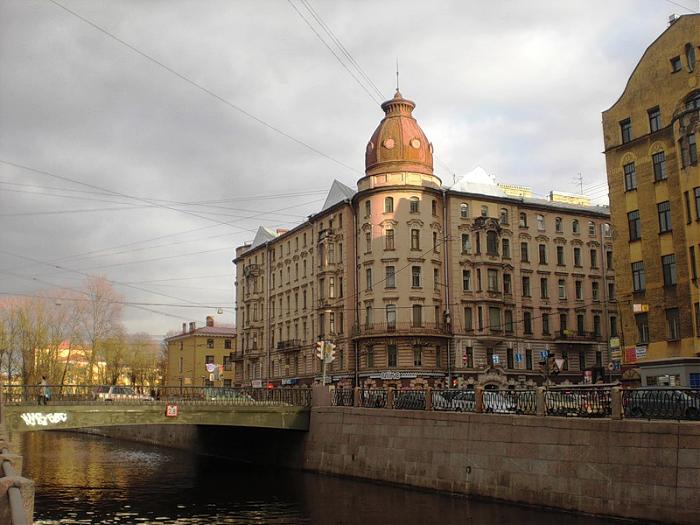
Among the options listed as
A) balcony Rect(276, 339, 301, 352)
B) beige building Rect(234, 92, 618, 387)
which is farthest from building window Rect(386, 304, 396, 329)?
balcony Rect(276, 339, 301, 352)

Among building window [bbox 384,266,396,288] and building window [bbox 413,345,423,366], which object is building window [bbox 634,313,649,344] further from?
building window [bbox 384,266,396,288]

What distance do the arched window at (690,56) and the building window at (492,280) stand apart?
1149 inches

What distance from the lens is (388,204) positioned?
199 feet

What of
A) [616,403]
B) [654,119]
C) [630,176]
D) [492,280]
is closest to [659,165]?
[630,176]

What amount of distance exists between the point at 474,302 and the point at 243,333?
3162cm

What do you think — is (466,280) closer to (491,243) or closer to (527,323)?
(491,243)

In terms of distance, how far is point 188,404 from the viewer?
3844cm

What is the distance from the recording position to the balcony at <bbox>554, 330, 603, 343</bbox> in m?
66.8

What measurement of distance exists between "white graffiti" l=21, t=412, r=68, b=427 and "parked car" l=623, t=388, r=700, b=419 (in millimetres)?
25127

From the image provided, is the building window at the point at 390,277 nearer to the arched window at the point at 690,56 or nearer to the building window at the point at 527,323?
the building window at the point at 527,323

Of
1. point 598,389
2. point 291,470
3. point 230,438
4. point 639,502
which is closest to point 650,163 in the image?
point 598,389

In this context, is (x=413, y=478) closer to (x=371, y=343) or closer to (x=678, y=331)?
(x=678, y=331)

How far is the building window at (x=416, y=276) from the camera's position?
2352 inches

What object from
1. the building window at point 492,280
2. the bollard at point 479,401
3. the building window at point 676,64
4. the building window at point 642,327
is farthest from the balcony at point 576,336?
the bollard at point 479,401
